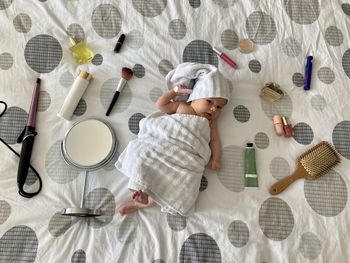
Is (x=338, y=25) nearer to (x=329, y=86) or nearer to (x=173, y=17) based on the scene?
(x=329, y=86)

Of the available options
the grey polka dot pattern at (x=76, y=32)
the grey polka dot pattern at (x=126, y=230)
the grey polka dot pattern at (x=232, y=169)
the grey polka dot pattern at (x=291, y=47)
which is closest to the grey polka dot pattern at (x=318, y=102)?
the grey polka dot pattern at (x=291, y=47)

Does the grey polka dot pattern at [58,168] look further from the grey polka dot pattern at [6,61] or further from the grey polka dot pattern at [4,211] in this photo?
the grey polka dot pattern at [6,61]

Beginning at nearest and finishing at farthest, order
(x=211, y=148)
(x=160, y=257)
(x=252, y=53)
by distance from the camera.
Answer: (x=160, y=257)
(x=211, y=148)
(x=252, y=53)

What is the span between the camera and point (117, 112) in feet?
3.04

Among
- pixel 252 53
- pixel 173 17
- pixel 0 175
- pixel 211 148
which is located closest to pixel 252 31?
pixel 252 53

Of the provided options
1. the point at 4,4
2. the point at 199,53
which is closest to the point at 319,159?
the point at 199,53

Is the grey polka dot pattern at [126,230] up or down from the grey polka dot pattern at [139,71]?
down

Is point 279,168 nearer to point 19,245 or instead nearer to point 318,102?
point 318,102

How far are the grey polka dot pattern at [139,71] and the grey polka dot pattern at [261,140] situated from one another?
14.6 inches

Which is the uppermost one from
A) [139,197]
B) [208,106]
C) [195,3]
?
[195,3]

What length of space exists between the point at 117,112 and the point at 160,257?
0.40 metres

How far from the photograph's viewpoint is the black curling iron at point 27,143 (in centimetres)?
81

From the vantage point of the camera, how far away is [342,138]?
907 mm

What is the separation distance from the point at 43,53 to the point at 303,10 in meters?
0.81
